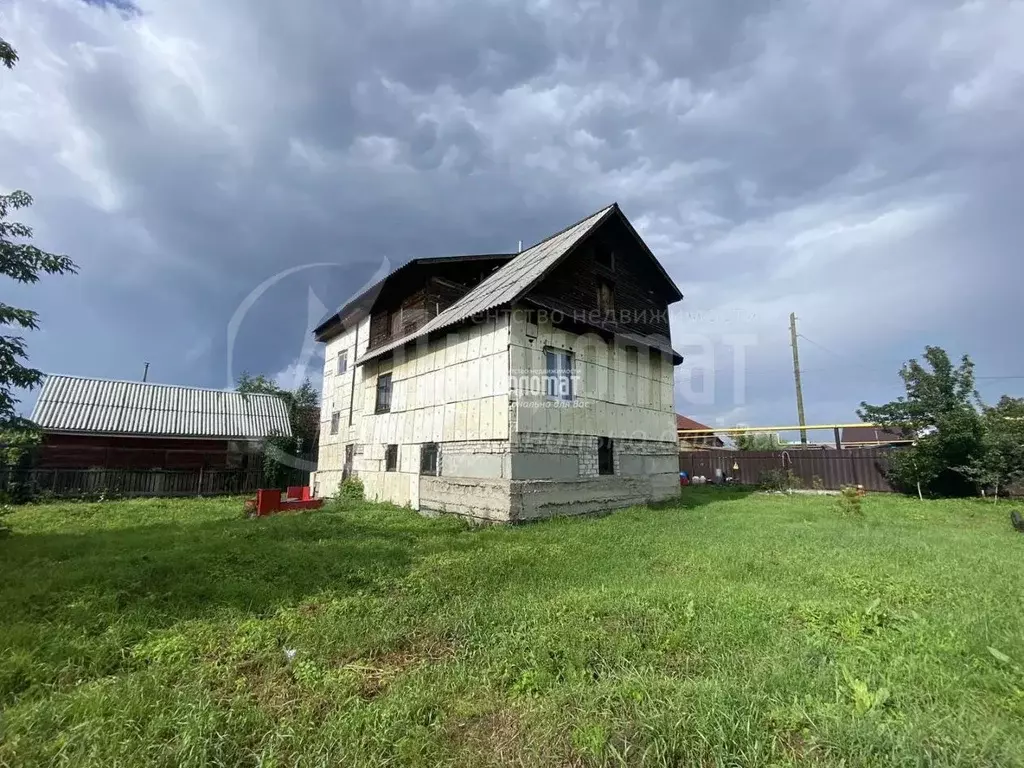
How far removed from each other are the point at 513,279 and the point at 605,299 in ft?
10.7

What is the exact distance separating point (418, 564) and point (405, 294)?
1159 centimetres

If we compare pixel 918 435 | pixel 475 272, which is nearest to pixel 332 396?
pixel 475 272

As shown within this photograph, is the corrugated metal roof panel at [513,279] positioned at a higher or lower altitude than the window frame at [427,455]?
higher

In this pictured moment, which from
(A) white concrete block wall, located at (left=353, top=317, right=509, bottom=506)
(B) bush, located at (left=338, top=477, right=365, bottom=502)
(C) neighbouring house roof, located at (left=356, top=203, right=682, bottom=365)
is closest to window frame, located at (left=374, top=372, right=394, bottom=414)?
(A) white concrete block wall, located at (left=353, top=317, right=509, bottom=506)

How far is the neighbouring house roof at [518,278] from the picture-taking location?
11.7m

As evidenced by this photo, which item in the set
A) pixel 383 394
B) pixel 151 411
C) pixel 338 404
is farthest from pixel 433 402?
Result: pixel 151 411

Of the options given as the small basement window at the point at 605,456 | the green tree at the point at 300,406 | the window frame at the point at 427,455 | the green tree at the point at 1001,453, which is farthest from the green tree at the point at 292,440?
the green tree at the point at 1001,453

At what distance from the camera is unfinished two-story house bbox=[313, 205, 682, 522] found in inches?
441

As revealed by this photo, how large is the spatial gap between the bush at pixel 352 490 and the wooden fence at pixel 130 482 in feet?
24.7

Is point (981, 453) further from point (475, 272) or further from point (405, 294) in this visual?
point (405, 294)

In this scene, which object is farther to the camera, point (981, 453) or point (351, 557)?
point (981, 453)

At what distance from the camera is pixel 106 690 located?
3287mm

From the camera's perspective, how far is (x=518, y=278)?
12.7 meters

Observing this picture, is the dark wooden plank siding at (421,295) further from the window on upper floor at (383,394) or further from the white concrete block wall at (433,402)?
the window on upper floor at (383,394)
